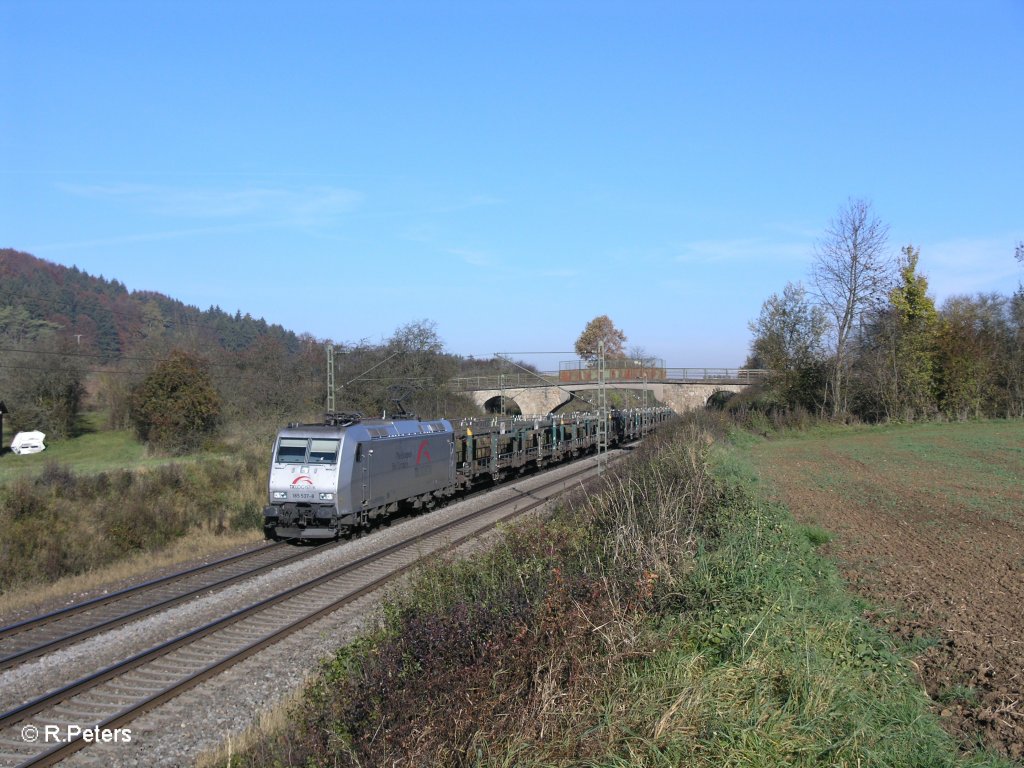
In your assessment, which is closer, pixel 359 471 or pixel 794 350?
pixel 359 471

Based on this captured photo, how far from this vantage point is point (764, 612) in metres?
6.95

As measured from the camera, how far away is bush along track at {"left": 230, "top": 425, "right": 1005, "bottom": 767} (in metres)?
5.07

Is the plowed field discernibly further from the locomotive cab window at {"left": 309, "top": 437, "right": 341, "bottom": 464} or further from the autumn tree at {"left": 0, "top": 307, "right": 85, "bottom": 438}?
the autumn tree at {"left": 0, "top": 307, "right": 85, "bottom": 438}

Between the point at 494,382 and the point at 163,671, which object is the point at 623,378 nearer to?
the point at 494,382

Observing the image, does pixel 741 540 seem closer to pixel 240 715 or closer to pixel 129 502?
pixel 240 715

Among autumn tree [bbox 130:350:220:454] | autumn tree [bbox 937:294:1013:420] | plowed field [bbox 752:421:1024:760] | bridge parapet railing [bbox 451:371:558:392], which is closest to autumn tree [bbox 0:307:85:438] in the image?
autumn tree [bbox 130:350:220:454]

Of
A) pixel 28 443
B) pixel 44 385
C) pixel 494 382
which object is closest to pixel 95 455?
pixel 28 443

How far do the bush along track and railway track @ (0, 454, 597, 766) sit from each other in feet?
6.40

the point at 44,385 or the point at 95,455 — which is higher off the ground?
the point at 44,385

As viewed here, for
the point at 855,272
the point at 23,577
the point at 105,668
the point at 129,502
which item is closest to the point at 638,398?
the point at 855,272

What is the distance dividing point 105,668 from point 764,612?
26.0 ft

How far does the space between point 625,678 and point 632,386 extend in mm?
57548

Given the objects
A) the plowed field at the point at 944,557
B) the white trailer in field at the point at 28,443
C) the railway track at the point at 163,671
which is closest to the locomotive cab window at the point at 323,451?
the railway track at the point at 163,671

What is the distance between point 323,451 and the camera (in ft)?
57.1
